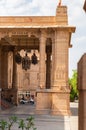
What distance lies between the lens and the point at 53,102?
31.1 metres

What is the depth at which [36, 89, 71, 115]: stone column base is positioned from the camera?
101 ft

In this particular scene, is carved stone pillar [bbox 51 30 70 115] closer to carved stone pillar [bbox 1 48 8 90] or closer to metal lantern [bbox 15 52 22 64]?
metal lantern [bbox 15 52 22 64]

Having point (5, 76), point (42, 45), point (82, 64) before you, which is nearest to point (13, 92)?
point (5, 76)

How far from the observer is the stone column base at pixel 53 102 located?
3078 centimetres

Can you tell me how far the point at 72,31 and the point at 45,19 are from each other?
2681 millimetres

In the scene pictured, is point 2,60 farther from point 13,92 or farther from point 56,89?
point 56,89

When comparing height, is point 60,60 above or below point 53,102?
above

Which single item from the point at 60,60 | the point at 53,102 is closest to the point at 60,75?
the point at 60,60

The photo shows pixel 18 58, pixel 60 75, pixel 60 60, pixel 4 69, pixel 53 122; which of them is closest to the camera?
pixel 53 122

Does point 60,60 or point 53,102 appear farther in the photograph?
point 60,60

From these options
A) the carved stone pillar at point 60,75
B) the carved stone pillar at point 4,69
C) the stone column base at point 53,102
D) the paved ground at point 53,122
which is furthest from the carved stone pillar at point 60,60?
the carved stone pillar at point 4,69

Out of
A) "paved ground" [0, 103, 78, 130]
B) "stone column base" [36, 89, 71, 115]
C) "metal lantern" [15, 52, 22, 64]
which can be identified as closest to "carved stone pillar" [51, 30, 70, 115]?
"stone column base" [36, 89, 71, 115]

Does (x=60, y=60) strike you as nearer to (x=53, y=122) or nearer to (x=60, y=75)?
(x=60, y=75)

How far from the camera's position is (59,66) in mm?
31594
